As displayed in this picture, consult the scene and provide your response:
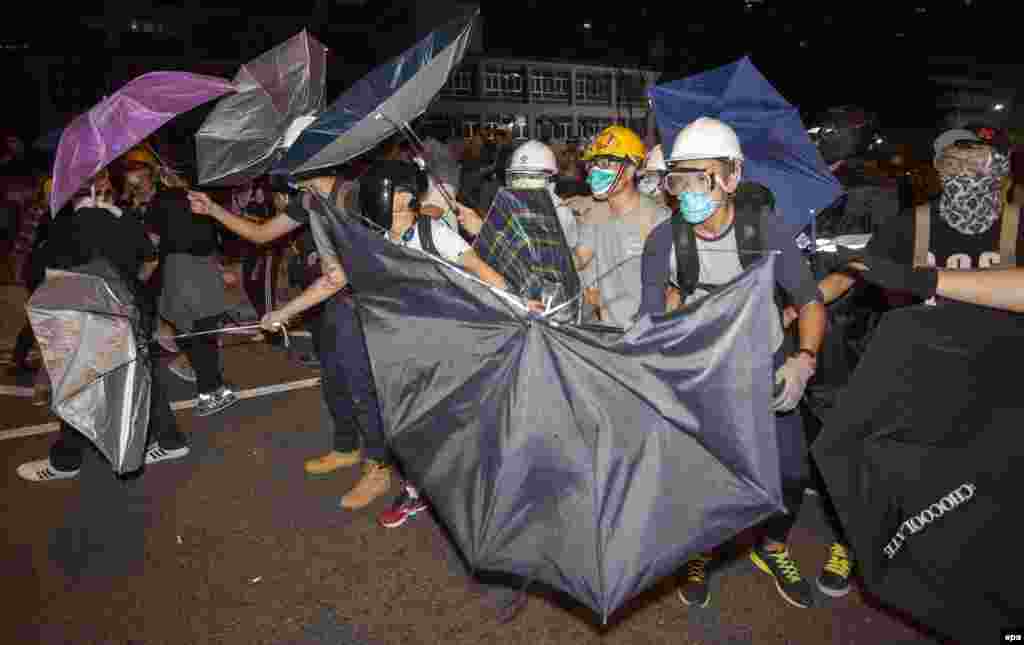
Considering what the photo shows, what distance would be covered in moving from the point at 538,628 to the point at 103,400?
2.93m

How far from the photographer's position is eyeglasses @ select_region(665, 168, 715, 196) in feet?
10.7

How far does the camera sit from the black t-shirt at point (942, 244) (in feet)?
10.2

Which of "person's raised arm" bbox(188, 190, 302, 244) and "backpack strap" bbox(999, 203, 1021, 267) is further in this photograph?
"person's raised arm" bbox(188, 190, 302, 244)

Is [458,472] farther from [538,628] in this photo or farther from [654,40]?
[654,40]

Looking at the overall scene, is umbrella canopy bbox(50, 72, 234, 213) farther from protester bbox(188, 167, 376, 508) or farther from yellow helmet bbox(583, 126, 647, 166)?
yellow helmet bbox(583, 126, 647, 166)

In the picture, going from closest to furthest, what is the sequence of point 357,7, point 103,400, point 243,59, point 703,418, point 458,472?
point 703,418 < point 458,472 < point 103,400 < point 243,59 < point 357,7

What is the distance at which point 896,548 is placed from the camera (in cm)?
254

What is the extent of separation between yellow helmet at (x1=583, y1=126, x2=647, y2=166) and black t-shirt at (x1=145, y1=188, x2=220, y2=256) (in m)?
3.84

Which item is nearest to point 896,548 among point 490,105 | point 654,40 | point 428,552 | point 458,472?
point 458,472

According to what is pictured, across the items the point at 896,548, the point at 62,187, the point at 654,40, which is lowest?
the point at 896,548

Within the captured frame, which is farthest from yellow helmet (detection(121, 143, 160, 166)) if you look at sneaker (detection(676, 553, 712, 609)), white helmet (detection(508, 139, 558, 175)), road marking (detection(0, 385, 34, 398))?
sneaker (detection(676, 553, 712, 609))

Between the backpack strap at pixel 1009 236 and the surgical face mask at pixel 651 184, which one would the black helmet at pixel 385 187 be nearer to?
the surgical face mask at pixel 651 184

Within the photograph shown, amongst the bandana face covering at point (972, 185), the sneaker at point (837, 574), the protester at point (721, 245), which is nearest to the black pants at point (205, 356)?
the protester at point (721, 245)

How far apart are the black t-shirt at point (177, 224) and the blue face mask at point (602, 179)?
3.92m
